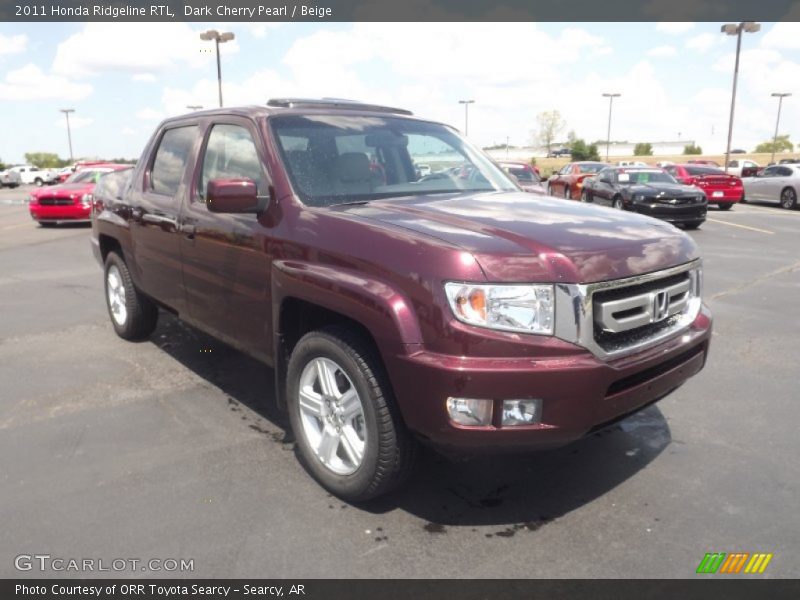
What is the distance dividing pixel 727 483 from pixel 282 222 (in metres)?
2.57

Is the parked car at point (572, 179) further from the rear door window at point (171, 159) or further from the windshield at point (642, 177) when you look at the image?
the rear door window at point (171, 159)

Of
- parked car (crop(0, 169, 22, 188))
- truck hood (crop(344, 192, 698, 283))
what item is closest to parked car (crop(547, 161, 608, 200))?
truck hood (crop(344, 192, 698, 283))

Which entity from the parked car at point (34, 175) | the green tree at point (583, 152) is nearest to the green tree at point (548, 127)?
the green tree at point (583, 152)

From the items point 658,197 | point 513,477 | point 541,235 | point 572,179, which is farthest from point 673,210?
point 541,235

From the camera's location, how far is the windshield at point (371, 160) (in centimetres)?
356

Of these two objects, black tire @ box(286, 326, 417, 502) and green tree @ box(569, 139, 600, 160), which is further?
green tree @ box(569, 139, 600, 160)

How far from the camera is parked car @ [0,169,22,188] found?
47781mm

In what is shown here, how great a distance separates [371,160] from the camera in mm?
3838

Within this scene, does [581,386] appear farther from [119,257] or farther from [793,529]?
[119,257]

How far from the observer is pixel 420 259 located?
2684mm

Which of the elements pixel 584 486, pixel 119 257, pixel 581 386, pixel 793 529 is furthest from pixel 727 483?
pixel 119 257

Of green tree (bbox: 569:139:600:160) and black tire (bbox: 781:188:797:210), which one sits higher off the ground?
green tree (bbox: 569:139:600:160)

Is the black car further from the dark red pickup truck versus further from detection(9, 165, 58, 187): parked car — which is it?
detection(9, 165, 58, 187): parked car

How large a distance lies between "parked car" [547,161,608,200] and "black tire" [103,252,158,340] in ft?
55.7
